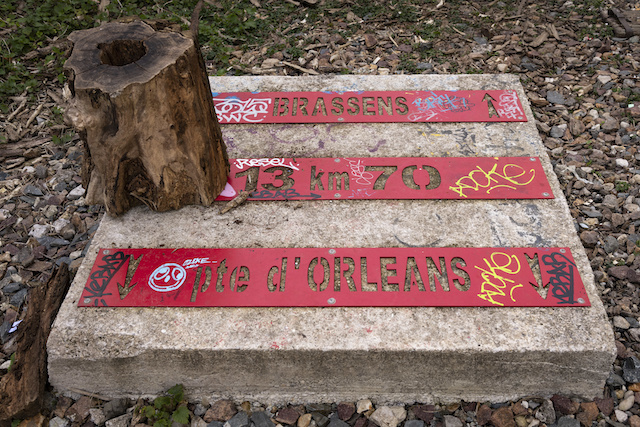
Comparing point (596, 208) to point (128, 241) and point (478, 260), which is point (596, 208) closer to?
point (478, 260)

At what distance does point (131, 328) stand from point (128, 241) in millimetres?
550

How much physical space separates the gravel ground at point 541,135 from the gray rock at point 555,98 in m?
0.01

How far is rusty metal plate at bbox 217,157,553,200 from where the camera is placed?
9.80 ft

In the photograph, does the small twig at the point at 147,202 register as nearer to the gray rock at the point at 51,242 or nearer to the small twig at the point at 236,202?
the small twig at the point at 236,202

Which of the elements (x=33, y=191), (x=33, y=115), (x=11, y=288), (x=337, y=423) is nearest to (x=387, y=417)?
(x=337, y=423)

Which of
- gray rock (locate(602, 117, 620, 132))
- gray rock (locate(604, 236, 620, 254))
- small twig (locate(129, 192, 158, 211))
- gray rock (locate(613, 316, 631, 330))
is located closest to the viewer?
gray rock (locate(613, 316, 631, 330))

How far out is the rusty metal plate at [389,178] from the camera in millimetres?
2986

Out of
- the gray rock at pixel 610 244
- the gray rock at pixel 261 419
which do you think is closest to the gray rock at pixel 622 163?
the gray rock at pixel 610 244

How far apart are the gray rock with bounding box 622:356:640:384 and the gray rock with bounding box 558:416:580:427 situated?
0.36 m

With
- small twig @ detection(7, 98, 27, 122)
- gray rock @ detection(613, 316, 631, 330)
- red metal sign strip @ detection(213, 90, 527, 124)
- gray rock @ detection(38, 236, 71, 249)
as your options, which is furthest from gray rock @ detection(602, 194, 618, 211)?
small twig @ detection(7, 98, 27, 122)

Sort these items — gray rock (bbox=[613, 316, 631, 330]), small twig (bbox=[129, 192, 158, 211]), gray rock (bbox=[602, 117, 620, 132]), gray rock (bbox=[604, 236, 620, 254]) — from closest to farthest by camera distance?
gray rock (bbox=[613, 316, 631, 330]) < small twig (bbox=[129, 192, 158, 211]) < gray rock (bbox=[604, 236, 620, 254]) < gray rock (bbox=[602, 117, 620, 132])

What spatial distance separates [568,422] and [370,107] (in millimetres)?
2184

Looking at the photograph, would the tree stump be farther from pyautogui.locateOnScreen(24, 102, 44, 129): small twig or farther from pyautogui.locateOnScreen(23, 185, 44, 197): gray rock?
pyautogui.locateOnScreen(24, 102, 44, 129): small twig

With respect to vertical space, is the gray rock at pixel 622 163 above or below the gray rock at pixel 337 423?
below
